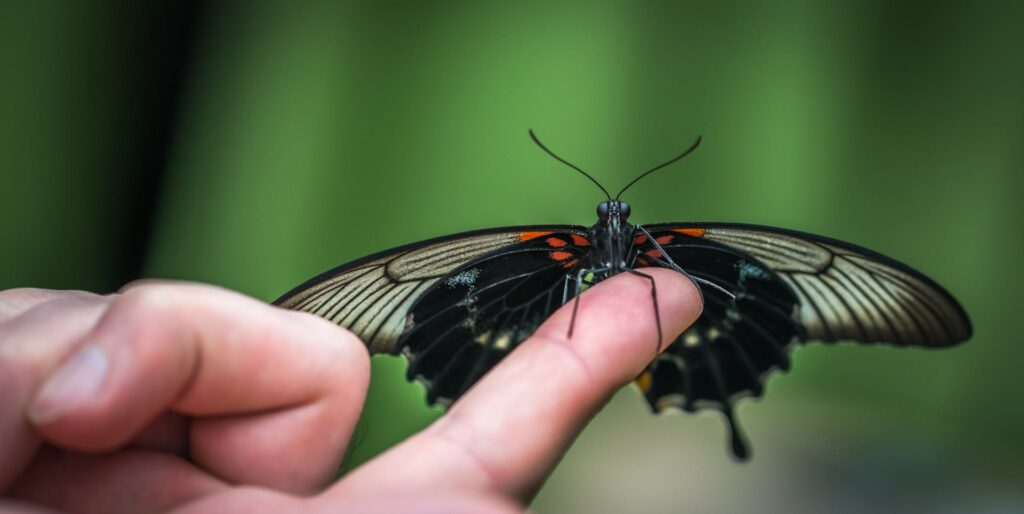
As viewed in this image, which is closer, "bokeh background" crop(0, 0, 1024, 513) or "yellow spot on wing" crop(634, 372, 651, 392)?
"yellow spot on wing" crop(634, 372, 651, 392)

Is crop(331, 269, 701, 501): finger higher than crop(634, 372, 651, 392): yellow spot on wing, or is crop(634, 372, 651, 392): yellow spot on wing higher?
crop(331, 269, 701, 501): finger

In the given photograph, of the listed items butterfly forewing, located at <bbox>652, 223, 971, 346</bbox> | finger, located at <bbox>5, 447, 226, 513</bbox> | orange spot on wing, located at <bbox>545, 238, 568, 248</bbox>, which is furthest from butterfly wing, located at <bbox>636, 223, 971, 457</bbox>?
finger, located at <bbox>5, 447, 226, 513</bbox>

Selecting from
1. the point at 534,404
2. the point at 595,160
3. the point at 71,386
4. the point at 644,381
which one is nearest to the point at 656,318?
the point at 534,404

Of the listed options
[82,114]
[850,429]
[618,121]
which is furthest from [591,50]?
[82,114]

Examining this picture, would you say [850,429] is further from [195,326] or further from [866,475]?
[195,326]

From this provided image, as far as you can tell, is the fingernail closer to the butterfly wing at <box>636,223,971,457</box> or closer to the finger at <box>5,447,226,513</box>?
the finger at <box>5,447,226,513</box>
